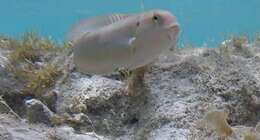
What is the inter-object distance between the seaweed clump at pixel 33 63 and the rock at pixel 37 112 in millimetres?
701

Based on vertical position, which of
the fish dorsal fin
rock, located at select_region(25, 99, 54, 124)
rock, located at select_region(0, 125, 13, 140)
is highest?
the fish dorsal fin

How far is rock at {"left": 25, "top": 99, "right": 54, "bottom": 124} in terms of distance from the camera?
4.71m

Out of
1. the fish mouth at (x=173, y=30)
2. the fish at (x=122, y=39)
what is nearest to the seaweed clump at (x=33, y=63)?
the fish at (x=122, y=39)

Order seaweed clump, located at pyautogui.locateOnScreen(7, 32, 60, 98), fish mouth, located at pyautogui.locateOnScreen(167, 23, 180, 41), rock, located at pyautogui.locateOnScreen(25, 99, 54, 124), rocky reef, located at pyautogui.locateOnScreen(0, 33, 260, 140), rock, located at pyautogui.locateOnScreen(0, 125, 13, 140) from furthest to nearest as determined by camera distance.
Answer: seaweed clump, located at pyautogui.locateOnScreen(7, 32, 60, 98) → rock, located at pyautogui.locateOnScreen(25, 99, 54, 124) → rocky reef, located at pyautogui.locateOnScreen(0, 33, 260, 140) → rock, located at pyautogui.locateOnScreen(0, 125, 13, 140) → fish mouth, located at pyautogui.locateOnScreen(167, 23, 180, 41)

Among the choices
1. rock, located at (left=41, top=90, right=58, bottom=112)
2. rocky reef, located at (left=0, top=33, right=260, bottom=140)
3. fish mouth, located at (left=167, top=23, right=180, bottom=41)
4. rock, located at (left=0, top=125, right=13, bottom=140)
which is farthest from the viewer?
rock, located at (left=41, top=90, right=58, bottom=112)

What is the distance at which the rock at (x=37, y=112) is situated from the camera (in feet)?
15.5

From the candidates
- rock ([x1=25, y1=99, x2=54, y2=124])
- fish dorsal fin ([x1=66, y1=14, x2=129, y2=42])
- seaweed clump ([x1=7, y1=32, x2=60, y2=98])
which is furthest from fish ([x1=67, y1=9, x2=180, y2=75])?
seaweed clump ([x1=7, y1=32, x2=60, y2=98])

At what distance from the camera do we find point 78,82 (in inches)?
219

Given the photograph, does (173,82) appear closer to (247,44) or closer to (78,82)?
(78,82)

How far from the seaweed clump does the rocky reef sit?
1 cm

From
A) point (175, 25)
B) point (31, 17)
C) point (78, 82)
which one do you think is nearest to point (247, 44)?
point (78, 82)

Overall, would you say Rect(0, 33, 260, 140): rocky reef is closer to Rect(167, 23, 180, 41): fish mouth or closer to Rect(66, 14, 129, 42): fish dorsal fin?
Rect(66, 14, 129, 42): fish dorsal fin

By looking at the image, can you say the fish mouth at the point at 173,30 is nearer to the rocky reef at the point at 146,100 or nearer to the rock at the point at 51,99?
the rocky reef at the point at 146,100

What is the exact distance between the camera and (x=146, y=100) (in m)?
4.93
